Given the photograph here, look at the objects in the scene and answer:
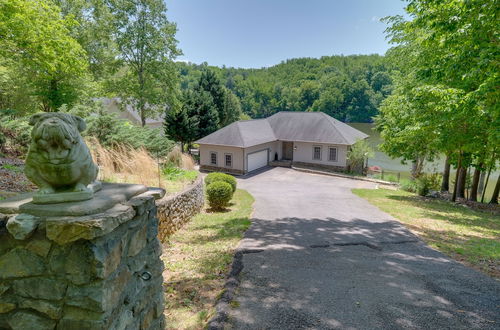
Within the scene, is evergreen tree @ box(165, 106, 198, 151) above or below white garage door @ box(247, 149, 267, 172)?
above

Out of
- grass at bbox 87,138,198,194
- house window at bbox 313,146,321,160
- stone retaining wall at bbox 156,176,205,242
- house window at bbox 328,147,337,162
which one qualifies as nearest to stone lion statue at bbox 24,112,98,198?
stone retaining wall at bbox 156,176,205,242

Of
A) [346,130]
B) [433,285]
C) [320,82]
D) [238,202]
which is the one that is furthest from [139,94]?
[320,82]

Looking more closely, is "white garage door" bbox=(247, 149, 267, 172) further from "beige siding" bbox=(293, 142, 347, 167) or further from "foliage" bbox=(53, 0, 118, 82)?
"foliage" bbox=(53, 0, 118, 82)

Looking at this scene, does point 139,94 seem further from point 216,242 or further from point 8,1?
point 216,242

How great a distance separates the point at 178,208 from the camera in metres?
9.09

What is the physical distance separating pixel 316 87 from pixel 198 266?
77964mm

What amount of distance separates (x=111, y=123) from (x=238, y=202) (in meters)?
6.38

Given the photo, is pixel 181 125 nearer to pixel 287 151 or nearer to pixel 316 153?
pixel 287 151

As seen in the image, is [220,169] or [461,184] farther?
[220,169]

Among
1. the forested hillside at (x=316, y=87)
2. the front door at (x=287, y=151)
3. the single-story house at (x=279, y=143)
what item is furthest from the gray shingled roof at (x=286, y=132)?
the forested hillside at (x=316, y=87)

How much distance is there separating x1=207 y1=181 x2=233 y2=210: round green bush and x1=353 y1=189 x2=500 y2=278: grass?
6.49m

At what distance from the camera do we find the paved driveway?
4.41 metres

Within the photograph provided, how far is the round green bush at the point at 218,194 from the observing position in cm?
1191

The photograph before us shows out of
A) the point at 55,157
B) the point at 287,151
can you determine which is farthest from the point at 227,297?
the point at 287,151
